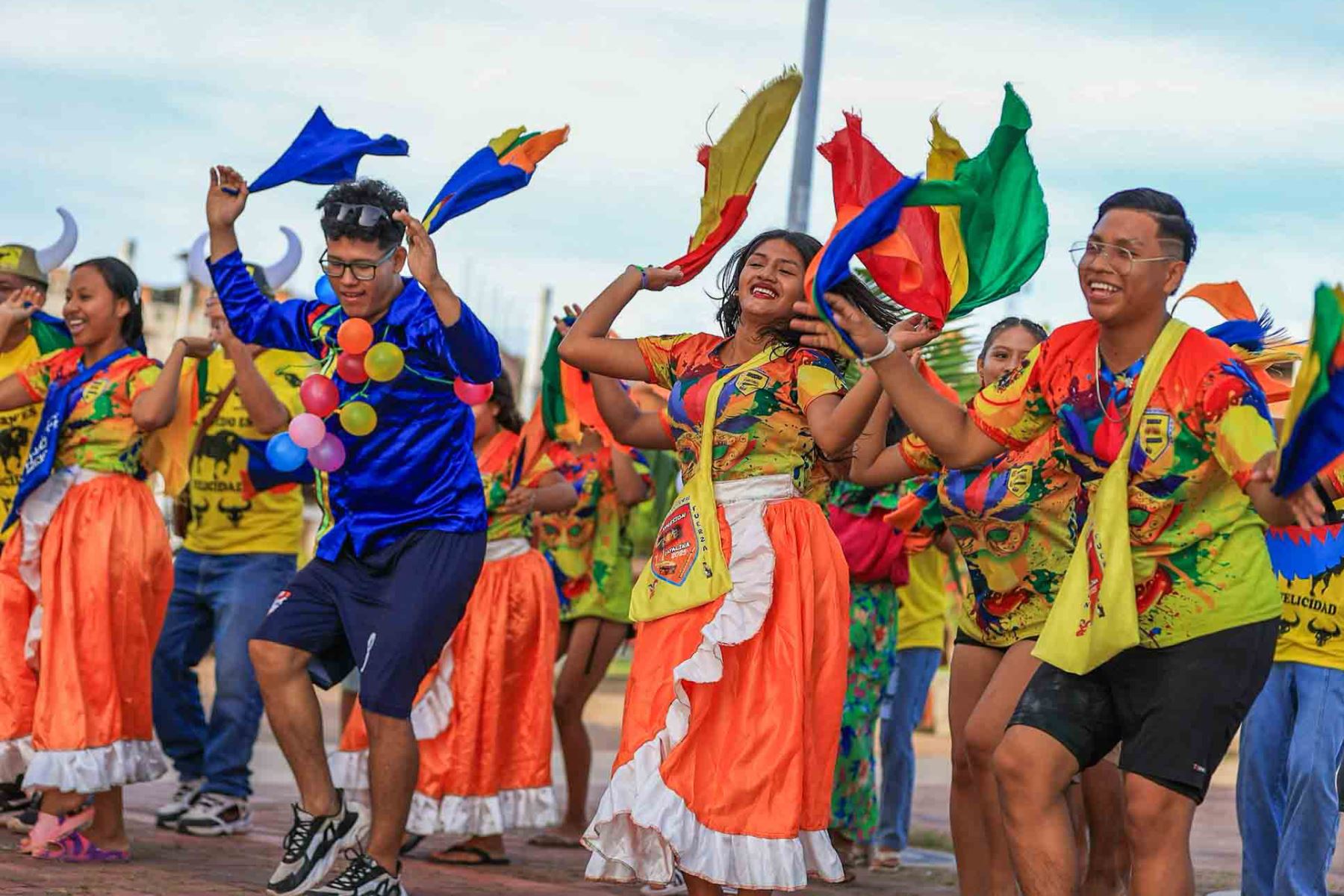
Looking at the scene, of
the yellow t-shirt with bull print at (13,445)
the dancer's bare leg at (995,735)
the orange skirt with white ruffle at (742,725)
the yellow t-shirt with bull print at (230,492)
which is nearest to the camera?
the orange skirt with white ruffle at (742,725)

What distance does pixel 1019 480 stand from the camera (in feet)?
19.7

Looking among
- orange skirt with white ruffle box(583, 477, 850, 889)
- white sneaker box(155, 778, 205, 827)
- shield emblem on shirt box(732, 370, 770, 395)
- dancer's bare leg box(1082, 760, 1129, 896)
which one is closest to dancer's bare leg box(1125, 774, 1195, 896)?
orange skirt with white ruffle box(583, 477, 850, 889)

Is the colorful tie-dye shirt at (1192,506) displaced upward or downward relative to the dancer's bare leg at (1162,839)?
upward

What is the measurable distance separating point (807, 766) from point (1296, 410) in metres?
1.99

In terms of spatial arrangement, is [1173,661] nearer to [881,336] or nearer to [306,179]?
[881,336]

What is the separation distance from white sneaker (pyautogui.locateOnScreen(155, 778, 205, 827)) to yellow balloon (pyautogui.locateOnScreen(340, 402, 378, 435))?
273 centimetres

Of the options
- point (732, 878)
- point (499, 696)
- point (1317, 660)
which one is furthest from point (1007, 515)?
point (499, 696)

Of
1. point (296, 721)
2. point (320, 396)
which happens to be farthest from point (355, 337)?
point (296, 721)

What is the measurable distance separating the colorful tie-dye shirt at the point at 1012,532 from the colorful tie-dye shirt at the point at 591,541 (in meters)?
2.93

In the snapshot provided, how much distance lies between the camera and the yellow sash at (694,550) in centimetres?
525

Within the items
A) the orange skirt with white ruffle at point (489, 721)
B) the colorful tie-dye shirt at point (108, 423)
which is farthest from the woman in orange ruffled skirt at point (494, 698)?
the colorful tie-dye shirt at point (108, 423)

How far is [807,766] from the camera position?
5.23 metres

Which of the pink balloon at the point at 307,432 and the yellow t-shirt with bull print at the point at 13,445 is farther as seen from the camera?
the yellow t-shirt with bull print at the point at 13,445

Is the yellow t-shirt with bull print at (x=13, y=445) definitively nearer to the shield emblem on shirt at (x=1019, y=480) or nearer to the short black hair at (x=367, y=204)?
the short black hair at (x=367, y=204)
